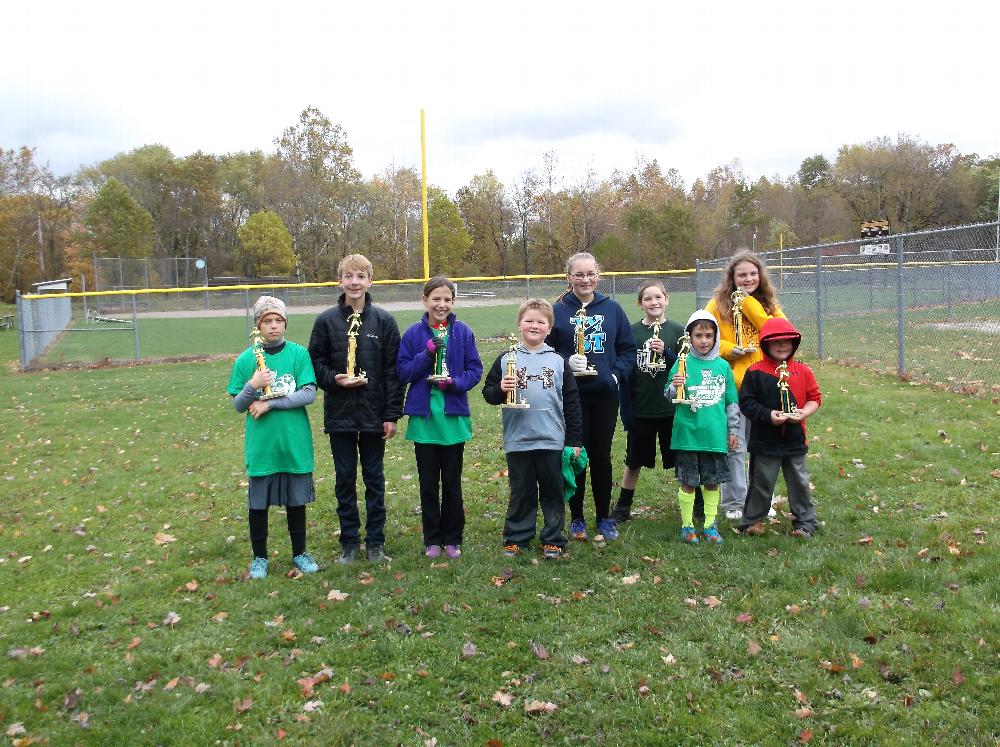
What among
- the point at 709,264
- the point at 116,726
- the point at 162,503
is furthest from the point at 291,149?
the point at 116,726

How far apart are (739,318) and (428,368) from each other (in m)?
2.31

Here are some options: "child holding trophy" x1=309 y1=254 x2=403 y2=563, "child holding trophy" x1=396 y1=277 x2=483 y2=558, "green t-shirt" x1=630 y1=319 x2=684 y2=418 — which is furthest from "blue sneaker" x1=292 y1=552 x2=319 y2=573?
"green t-shirt" x1=630 y1=319 x2=684 y2=418

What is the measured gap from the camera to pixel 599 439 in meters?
5.63

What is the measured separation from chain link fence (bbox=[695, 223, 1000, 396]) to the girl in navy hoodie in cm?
625

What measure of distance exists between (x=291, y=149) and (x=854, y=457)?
51.2 metres

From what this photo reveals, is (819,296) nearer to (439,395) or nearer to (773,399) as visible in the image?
(773,399)

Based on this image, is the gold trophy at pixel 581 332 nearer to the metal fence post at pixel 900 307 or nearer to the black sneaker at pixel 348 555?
the black sneaker at pixel 348 555

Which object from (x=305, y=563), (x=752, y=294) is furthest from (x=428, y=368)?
(x=752, y=294)

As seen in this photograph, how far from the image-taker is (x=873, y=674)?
11.8 feet

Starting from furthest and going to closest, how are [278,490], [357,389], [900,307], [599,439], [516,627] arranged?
1. [900,307]
2. [599,439]
3. [357,389]
4. [278,490]
5. [516,627]

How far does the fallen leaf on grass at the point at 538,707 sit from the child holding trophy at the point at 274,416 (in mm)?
2215

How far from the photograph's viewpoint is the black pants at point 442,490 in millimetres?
5398

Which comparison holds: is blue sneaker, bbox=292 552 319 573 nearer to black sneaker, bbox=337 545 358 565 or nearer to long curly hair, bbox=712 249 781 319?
black sneaker, bbox=337 545 358 565

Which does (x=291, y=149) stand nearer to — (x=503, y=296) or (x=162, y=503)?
(x=503, y=296)
